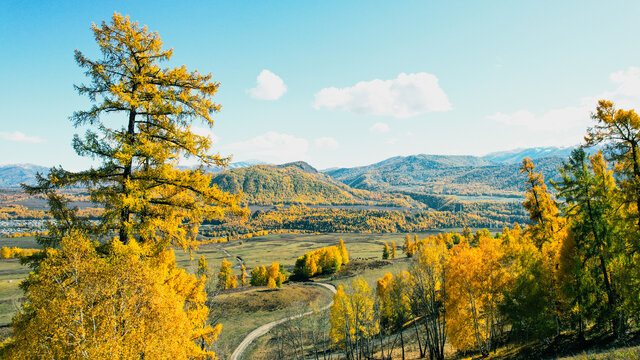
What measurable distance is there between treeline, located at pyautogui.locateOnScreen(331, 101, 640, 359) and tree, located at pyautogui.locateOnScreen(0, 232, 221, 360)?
23106 mm

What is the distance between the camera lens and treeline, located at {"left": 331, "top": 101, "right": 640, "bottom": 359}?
58.7 feet

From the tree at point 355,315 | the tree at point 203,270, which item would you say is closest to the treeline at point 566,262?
the tree at point 355,315

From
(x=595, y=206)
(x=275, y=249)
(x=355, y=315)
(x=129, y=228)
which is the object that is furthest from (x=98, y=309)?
(x=275, y=249)

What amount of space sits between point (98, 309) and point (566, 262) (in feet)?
93.0

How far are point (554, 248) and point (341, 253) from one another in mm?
74134

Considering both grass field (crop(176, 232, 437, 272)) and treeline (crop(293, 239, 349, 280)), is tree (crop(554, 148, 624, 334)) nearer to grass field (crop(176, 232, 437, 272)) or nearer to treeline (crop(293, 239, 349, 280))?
treeline (crop(293, 239, 349, 280))

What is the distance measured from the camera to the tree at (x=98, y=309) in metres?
8.28

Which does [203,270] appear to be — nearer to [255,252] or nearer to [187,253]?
[187,253]

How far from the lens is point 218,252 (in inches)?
6147

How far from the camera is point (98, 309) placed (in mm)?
8750

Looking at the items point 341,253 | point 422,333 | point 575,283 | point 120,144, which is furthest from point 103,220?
point 341,253

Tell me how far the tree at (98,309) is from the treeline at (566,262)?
23106 millimetres

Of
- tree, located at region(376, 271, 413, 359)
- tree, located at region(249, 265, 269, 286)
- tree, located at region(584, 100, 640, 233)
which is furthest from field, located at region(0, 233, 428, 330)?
tree, located at region(584, 100, 640, 233)

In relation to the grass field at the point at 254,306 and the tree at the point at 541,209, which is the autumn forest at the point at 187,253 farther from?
the grass field at the point at 254,306
